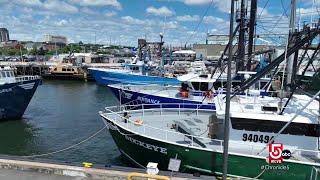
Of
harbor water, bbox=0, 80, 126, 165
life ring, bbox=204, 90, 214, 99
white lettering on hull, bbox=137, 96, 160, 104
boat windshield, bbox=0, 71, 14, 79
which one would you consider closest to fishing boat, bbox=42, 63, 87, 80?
harbor water, bbox=0, 80, 126, 165

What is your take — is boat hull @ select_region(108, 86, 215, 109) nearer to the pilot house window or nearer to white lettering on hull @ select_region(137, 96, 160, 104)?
white lettering on hull @ select_region(137, 96, 160, 104)

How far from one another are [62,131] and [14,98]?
7.71m

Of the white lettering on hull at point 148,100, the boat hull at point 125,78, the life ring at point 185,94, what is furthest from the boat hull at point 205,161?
the boat hull at point 125,78

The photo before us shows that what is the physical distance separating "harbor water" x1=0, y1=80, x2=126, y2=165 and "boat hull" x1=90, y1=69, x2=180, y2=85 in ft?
17.8

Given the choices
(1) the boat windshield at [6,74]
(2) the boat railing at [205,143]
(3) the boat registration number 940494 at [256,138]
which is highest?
(1) the boat windshield at [6,74]

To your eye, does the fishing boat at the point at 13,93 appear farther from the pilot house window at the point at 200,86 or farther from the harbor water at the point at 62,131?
the pilot house window at the point at 200,86

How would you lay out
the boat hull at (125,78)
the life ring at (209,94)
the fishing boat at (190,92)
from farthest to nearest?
the boat hull at (125,78)
the fishing boat at (190,92)
the life ring at (209,94)

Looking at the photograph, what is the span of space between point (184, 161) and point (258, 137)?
3.20 m

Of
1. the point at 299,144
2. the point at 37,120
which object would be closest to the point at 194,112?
the point at 299,144

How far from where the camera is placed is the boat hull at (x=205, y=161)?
49.2ft

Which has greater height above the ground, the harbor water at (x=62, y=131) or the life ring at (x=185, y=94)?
the life ring at (x=185, y=94)

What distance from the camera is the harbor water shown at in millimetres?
23109

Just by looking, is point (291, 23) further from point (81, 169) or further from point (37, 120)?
point (37, 120)

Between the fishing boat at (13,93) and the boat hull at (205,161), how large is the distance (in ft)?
62.9
